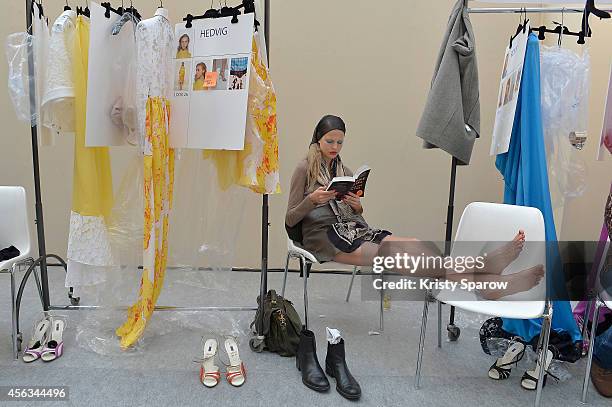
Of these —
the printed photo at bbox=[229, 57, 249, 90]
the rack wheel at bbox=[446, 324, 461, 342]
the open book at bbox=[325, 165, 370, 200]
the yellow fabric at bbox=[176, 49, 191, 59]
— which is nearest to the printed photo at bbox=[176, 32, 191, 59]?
the yellow fabric at bbox=[176, 49, 191, 59]

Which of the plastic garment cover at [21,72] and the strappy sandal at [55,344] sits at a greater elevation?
the plastic garment cover at [21,72]

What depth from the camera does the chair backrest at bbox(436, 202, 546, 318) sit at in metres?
1.76

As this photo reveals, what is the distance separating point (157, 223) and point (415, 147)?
198cm

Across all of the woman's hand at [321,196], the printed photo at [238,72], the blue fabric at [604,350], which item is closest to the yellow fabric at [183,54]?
the printed photo at [238,72]

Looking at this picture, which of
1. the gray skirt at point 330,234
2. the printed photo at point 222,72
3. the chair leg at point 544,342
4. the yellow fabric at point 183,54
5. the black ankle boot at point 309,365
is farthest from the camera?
the gray skirt at point 330,234

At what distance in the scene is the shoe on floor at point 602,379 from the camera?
72.7 inches

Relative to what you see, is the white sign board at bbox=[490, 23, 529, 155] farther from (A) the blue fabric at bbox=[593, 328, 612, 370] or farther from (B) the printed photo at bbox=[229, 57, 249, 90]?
(B) the printed photo at bbox=[229, 57, 249, 90]

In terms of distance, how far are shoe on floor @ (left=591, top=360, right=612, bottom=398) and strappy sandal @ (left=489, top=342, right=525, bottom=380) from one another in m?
0.27

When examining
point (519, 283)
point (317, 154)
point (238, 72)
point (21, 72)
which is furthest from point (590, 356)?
point (21, 72)

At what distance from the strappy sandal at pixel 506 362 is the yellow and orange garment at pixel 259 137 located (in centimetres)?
122

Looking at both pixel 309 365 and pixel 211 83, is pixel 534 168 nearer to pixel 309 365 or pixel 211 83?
pixel 309 365

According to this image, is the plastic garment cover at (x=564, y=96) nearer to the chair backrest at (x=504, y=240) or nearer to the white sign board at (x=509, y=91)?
the white sign board at (x=509, y=91)

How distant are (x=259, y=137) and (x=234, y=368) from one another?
98 centimetres

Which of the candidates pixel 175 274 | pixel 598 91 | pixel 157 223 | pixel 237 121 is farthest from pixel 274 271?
pixel 598 91
